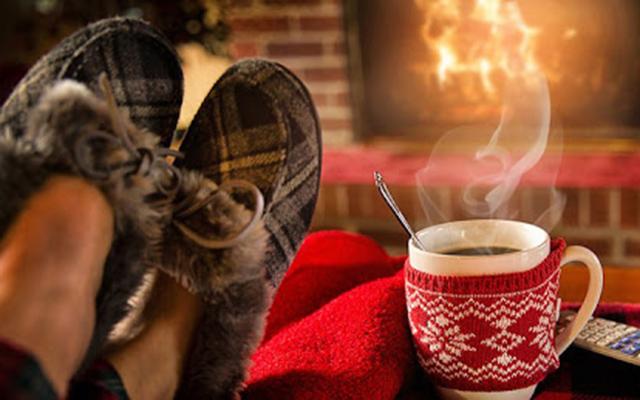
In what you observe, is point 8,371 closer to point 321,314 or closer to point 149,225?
point 149,225

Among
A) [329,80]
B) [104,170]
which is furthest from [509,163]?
[104,170]

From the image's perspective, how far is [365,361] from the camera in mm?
684

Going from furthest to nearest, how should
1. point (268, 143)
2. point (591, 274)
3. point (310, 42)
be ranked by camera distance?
point (310, 42) → point (268, 143) → point (591, 274)

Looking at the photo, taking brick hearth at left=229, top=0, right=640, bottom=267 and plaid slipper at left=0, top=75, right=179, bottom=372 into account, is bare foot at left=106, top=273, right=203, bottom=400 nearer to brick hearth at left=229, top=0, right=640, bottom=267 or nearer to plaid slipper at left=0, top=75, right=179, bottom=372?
plaid slipper at left=0, top=75, right=179, bottom=372

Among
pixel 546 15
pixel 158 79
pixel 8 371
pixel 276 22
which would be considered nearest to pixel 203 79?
pixel 276 22

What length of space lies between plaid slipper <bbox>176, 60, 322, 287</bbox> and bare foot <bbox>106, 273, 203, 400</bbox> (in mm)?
85

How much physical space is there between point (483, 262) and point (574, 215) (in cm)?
123

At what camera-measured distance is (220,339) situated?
706 millimetres

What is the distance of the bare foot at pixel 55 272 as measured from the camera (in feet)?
1.69

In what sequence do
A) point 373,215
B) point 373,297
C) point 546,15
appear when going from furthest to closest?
point 373,215, point 546,15, point 373,297

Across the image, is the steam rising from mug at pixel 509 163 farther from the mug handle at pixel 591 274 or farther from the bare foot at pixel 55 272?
the bare foot at pixel 55 272

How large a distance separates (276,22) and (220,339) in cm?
144

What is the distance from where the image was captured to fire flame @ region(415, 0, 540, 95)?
5.84 ft

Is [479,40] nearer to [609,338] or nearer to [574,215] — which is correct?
[574,215]
